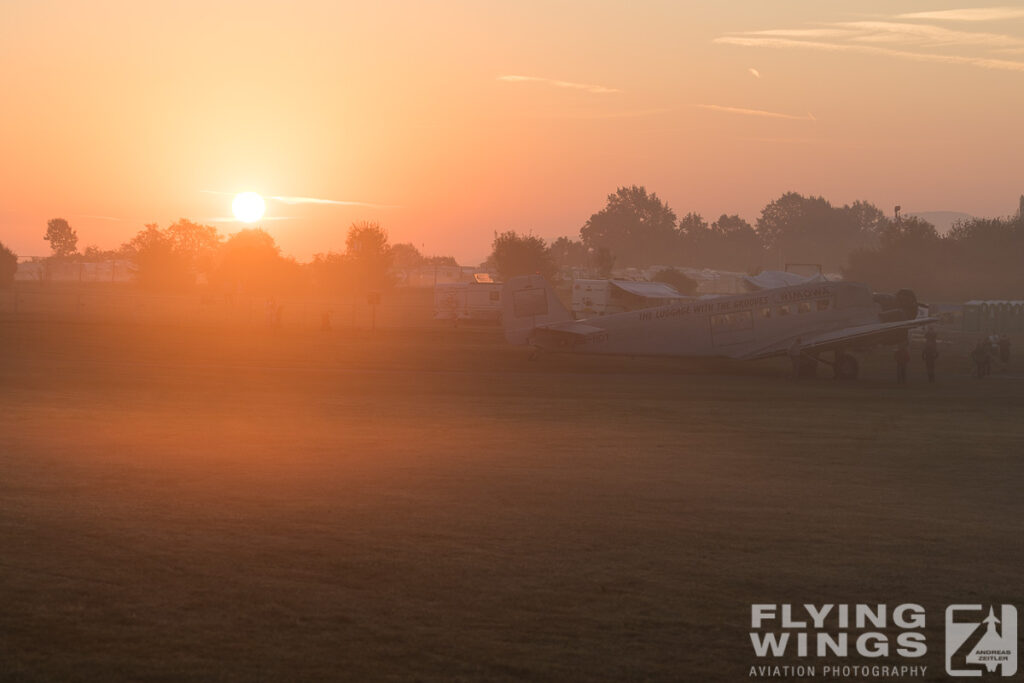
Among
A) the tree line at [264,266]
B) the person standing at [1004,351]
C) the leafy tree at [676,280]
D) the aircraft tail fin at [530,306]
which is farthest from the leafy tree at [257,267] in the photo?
the person standing at [1004,351]

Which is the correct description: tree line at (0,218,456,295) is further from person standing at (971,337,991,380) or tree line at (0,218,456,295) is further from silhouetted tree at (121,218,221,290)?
person standing at (971,337,991,380)

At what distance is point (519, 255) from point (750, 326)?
8952 cm

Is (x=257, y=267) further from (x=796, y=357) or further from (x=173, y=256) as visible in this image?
(x=796, y=357)

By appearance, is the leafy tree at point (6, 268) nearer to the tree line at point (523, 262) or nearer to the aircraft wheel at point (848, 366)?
the tree line at point (523, 262)

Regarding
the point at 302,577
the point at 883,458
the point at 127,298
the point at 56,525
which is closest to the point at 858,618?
the point at 302,577

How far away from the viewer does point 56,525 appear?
10.9 meters

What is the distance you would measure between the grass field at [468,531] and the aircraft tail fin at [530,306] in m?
14.6

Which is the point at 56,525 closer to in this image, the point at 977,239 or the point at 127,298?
the point at 127,298

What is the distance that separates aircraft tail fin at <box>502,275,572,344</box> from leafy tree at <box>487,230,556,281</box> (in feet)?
276

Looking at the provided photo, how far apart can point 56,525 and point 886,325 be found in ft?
100

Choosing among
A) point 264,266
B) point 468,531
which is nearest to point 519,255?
point 264,266

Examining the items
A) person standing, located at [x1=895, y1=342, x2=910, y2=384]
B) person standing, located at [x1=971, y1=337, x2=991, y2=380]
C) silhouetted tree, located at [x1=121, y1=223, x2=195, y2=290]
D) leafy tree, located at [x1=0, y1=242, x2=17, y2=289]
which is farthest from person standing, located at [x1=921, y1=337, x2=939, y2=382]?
silhouetted tree, located at [x1=121, y1=223, x2=195, y2=290]

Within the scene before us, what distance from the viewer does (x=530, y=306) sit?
40156mm

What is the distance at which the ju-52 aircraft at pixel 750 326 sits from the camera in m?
36.7
